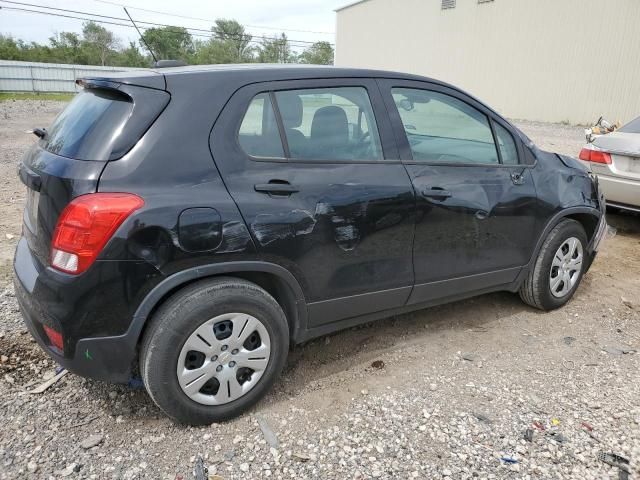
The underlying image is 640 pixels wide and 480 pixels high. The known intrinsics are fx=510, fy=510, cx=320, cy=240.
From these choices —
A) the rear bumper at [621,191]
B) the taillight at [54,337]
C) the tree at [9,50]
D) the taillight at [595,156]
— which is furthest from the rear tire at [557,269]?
the tree at [9,50]

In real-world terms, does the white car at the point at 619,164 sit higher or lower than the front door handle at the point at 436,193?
lower

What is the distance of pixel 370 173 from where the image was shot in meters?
2.88

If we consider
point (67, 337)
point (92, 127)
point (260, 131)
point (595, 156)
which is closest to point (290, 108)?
point (260, 131)

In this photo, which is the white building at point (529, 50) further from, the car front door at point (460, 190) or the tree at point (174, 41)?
the tree at point (174, 41)

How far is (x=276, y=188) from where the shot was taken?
101 inches

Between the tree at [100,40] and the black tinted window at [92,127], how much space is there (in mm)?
59748

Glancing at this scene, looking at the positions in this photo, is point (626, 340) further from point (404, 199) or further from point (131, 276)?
point (131, 276)

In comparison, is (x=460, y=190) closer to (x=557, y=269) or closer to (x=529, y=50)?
(x=557, y=269)

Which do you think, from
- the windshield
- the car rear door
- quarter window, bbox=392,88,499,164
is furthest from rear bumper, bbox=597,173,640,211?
the car rear door

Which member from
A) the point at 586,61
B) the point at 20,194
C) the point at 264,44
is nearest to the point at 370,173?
the point at 20,194

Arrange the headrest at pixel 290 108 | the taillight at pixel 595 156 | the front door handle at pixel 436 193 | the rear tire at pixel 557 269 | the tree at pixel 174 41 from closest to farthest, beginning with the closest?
1. the headrest at pixel 290 108
2. the front door handle at pixel 436 193
3. the rear tire at pixel 557 269
4. the taillight at pixel 595 156
5. the tree at pixel 174 41

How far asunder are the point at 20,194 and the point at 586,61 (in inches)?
854

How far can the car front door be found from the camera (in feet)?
10.2

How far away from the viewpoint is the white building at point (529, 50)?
19.8m
